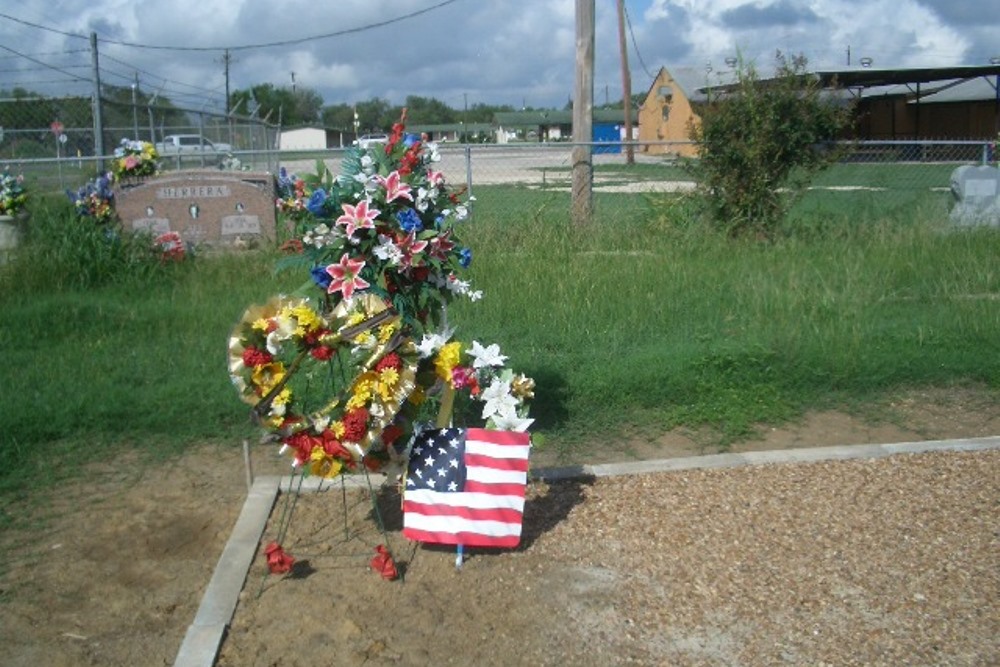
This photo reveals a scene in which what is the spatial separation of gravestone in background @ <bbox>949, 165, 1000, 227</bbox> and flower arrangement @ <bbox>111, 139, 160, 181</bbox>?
9.90 meters

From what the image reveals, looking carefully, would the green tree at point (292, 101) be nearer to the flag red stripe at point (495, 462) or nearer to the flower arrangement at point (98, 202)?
the flower arrangement at point (98, 202)

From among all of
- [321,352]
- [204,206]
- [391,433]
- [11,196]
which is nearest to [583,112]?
[204,206]

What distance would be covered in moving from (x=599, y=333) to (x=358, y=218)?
3.46 metres

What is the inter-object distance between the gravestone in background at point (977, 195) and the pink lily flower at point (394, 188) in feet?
35.8

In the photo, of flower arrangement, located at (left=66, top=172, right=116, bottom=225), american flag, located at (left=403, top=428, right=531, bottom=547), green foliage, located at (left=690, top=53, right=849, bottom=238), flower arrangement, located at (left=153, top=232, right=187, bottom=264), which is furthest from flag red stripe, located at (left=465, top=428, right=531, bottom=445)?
green foliage, located at (left=690, top=53, right=849, bottom=238)

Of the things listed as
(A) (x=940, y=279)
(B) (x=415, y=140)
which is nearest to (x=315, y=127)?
(A) (x=940, y=279)

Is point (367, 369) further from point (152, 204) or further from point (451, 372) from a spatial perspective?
point (152, 204)

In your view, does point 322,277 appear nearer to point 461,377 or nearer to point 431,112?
point 461,377

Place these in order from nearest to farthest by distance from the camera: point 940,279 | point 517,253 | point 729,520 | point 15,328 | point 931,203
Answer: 1. point 729,520
2. point 15,328
3. point 940,279
4. point 517,253
5. point 931,203

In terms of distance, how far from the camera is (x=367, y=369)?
446 centimetres

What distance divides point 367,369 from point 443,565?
36.0 inches

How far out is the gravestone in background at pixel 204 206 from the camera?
39.0 ft

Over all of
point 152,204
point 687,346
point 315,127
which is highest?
point 315,127

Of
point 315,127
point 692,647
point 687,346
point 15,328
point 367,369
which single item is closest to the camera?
point 692,647
